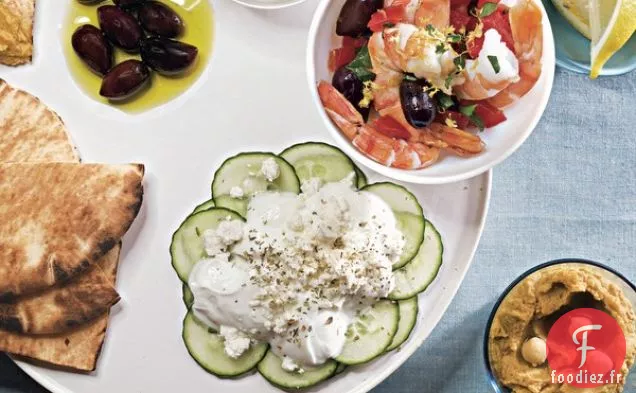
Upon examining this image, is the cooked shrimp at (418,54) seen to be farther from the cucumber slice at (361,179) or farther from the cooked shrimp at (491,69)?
the cucumber slice at (361,179)

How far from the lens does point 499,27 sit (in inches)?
64.2

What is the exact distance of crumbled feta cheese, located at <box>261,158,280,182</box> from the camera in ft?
6.34

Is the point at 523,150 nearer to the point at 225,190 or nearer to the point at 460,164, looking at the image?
the point at 460,164

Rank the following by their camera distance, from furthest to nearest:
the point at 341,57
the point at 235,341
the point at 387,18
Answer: the point at 235,341 < the point at 341,57 < the point at 387,18

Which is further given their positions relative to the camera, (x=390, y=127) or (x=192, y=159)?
(x=192, y=159)

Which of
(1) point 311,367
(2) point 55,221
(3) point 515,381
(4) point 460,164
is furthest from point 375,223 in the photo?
(2) point 55,221

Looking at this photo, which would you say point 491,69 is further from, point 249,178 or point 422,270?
point 249,178

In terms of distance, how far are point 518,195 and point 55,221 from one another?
1215 mm

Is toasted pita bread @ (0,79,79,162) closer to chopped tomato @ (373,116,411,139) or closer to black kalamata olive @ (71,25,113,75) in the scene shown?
black kalamata olive @ (71,25,113,75)

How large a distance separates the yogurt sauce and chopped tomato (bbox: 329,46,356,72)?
31 cm

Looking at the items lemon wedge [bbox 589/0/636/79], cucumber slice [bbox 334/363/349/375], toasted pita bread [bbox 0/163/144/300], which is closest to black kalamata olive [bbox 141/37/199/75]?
toasted pita bread [bbox 0/163/144/300]

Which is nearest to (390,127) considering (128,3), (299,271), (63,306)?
(299,271)

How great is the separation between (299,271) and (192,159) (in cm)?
45

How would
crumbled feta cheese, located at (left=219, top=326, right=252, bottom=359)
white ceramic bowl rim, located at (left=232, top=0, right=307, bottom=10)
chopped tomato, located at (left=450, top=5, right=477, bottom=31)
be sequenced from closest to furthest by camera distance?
chopped tomato, located at (left=450, top=5, right=477, bottom=31)
crumbled feta cheese, located at (left=219, top=326, right=252, bottom=359)
white ceramic bowl rim, located at (left=232, top=0, right=307, bottom=10)
